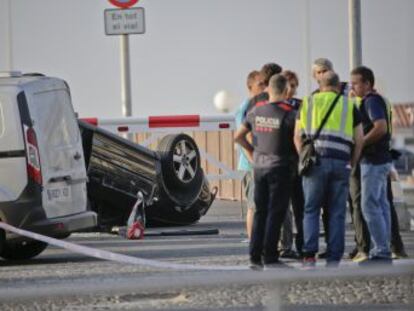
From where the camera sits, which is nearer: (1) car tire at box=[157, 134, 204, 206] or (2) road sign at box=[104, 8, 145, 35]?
(1) car tire at box=[157, 134, 204, 206]

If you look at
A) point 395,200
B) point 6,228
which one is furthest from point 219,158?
point 6,228

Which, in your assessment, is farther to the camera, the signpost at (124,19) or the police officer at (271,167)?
the signpost at (124,19)

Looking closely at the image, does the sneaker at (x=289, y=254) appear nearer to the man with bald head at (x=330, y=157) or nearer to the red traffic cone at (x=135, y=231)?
the man with bald head at (x=330, y=157)

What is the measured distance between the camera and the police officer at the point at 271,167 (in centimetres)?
998

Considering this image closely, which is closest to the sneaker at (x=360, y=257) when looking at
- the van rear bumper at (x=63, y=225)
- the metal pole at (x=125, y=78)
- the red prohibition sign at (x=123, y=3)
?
the van rear bumper at (x=63, y=225)

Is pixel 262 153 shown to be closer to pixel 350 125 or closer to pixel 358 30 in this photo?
pixel 350 125

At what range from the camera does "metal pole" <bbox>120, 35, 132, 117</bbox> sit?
2195 cm

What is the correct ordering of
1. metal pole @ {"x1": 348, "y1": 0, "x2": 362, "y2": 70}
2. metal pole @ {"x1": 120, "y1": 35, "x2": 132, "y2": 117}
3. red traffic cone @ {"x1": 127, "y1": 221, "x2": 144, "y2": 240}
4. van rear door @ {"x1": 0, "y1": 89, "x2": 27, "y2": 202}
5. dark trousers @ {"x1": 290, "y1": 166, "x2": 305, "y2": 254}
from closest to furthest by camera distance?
dark trousers @ {"x1": 290, "y1": 166, "x2": 305, "y2": 254}, van rear door @ {"x1": 0, "y1": 89, "x2": 27, "y2": 202}, red traffic cone @ {"x1": 127, "y1": 221, "x2": 144, "y2": 240}, metal pole @ {"x1": 348, "y1": 0, "x2": 362, "y2": 70}, metal pole @ {"x1": 120, "y1": 35, "x2": 132, "y2": 117}

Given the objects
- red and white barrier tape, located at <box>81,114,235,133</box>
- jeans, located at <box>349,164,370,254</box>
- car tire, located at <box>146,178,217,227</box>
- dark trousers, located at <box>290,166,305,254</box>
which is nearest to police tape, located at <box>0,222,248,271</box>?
dark trousers, located at <box>290,166,305,254</box>

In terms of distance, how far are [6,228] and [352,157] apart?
124 inches

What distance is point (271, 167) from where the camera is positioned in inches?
392

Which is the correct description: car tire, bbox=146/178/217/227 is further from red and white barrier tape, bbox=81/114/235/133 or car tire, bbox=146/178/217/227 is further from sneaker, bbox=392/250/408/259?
sneaker, bbox=392/250/408/259

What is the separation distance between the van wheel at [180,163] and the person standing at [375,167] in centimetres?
500

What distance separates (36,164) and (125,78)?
36.8 feet
